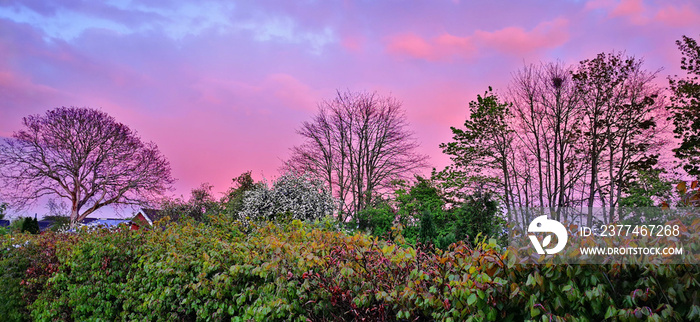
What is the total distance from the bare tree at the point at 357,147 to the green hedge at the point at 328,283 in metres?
15.5

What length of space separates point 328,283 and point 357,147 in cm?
1886

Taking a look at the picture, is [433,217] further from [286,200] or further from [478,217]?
[286,200]

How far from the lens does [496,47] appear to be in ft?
40.2

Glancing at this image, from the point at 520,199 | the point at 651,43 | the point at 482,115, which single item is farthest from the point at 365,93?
the point at 651,43

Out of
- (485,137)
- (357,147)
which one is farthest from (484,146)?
(357,147)

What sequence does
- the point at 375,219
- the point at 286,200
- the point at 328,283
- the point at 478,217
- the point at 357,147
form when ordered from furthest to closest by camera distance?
the point at 357,147 → the point at 375,219 → the point at 286,200 → the point at 478,217 → the point at 328,283

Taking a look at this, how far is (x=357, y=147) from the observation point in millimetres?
21750

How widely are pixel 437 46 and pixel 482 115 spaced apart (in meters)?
6.68

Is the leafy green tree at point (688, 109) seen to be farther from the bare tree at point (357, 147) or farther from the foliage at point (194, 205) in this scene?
the foliage at point (194, 205)

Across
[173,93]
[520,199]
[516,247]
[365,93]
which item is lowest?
[516,247]

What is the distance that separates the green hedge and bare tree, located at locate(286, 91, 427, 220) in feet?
50.7

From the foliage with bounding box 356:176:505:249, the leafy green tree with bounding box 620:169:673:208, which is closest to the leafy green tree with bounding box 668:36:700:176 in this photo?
the leafy green tree with bounding box 620:169:673:208

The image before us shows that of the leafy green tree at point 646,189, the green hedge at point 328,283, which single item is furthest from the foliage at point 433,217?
the green hedge at point 328,283

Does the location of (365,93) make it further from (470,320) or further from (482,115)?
(470,320)
